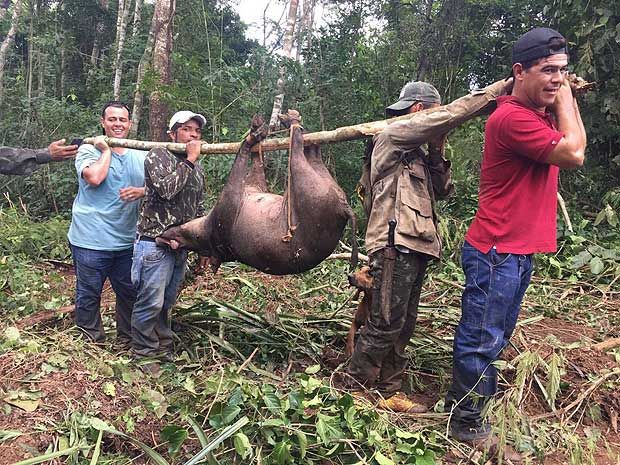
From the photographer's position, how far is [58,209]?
9750 millimetres

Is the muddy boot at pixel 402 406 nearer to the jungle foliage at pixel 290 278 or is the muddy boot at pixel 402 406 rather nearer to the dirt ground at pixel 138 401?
the jungle foliage at pixel 290 278

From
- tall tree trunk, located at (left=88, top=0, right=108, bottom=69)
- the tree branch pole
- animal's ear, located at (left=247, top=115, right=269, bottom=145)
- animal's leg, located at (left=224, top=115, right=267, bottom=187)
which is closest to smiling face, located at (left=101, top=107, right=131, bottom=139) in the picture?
the tree branch pole

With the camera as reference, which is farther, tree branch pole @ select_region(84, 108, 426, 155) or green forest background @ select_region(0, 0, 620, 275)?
green forest background @ select_region(0, 0, 620, 275)

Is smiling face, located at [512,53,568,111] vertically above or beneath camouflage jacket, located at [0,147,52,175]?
above

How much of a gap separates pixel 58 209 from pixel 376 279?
7.94 metres

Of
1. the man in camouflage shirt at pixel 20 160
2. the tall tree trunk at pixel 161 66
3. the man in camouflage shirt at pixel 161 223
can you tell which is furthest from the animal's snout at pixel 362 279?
the tall tree trunk at pixel 161 66

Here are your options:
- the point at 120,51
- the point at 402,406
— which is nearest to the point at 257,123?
the point at 402,406

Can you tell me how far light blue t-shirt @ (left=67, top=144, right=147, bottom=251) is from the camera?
13.3ft

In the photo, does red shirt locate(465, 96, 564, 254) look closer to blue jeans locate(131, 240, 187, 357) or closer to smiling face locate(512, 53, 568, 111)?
smiling face locate(512, 53, 568, 111)

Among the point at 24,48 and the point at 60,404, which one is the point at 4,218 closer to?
the point at 60,404

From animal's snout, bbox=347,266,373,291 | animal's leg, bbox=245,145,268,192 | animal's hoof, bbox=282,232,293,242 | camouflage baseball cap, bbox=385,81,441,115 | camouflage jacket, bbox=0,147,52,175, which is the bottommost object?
animal's snout, bbox=347,266,373,291

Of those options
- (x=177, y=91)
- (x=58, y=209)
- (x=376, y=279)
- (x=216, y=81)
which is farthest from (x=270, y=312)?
(x=58, y=209)

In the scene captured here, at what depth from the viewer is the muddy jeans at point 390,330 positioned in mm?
3420

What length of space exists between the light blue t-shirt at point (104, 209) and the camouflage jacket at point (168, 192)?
260mm
